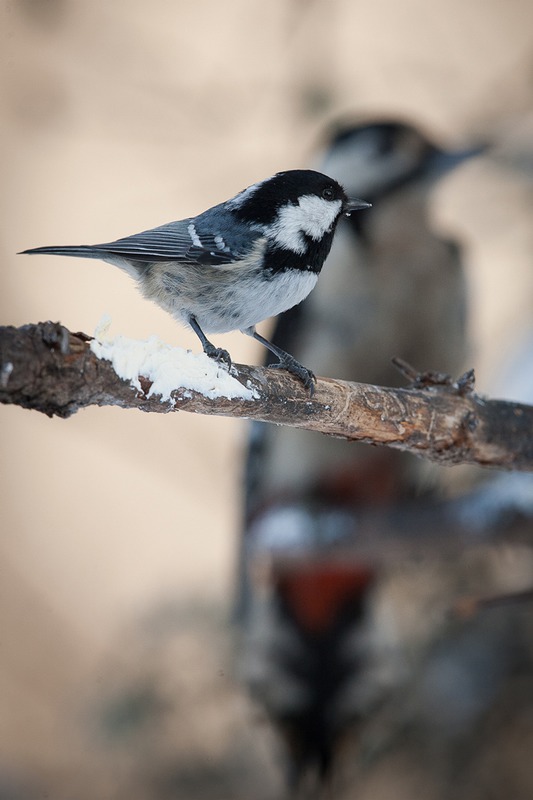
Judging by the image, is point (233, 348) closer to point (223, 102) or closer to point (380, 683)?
point (223, 102)

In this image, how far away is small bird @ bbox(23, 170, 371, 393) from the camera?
4.17ft

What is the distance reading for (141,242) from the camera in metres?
1.28

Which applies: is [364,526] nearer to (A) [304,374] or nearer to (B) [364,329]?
(B) [364,329]

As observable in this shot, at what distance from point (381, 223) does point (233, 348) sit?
2.29 feet

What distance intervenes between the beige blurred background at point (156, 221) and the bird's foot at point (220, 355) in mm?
590

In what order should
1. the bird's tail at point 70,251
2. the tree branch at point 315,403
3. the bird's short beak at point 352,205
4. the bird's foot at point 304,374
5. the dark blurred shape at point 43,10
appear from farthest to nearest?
the dark blurred shape at point 43,10 < the bird's short beak at point 352,205 < the bird's foot at point 304,374 < the bird's tail at point 70,251 < the tree branch at point 315,403

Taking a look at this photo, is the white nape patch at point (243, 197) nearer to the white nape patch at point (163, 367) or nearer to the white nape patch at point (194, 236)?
the white nape patch at point (194, 236)

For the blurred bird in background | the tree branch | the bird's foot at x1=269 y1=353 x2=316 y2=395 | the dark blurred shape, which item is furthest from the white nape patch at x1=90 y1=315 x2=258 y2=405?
the dark blurred shape

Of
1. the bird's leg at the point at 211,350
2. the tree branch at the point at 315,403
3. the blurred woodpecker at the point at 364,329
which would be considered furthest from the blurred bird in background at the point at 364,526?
the bird's leg at the point at 211,350

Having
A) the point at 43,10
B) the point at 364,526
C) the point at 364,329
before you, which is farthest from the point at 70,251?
the point at 364,329

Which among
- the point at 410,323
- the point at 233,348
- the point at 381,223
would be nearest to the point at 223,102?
the point at 233,348

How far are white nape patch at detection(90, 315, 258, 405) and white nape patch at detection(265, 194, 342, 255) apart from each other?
10.9 inches

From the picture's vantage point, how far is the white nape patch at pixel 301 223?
1.29 metres

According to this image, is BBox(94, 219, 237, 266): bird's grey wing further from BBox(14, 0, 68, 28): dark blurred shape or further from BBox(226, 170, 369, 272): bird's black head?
BBox(14, 0, 68, 28): dark blurred shape
